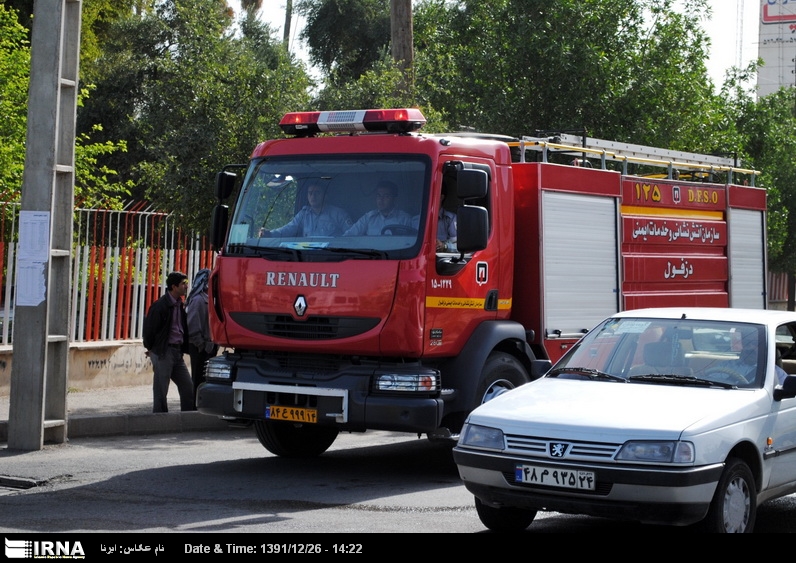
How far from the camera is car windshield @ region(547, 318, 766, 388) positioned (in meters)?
7.18

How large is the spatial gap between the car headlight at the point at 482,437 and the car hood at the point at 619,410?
0.04 metres

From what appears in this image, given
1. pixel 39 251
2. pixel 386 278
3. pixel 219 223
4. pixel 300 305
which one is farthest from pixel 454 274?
pixel 39 251

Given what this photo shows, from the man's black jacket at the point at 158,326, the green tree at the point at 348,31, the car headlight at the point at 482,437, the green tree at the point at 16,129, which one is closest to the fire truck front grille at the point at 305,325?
the car headlight at the point at 482,437

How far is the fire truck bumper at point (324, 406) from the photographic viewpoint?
29.3 ft

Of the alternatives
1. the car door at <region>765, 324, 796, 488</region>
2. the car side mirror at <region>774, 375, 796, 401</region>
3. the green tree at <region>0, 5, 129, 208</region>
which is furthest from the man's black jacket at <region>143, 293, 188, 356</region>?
the car side mirror at <region>774, 375, 796, 401</region>

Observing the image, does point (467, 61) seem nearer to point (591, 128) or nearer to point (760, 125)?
point (591, 128)

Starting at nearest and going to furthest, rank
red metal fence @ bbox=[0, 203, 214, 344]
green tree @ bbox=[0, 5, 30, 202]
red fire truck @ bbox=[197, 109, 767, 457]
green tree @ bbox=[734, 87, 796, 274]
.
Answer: red fire truck @ bbox=[197, 109, 767, 457] → red metal fence @ bbox=[0, 203, 214, 344] → green tree @ bbox=[0, 5, 30, 202] → green tree @ bbox=[734, 87, 796, 274]

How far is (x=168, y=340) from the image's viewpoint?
42.3ft

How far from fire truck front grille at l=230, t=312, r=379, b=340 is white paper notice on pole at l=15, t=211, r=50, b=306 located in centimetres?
236

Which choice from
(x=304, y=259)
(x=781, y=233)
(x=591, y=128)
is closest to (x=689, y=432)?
(x=304, y=259)

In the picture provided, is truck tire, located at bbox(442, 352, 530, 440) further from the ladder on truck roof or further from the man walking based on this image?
the man walking

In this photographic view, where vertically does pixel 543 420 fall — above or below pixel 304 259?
below

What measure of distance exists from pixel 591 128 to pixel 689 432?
13008mm

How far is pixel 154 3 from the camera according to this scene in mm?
34188
